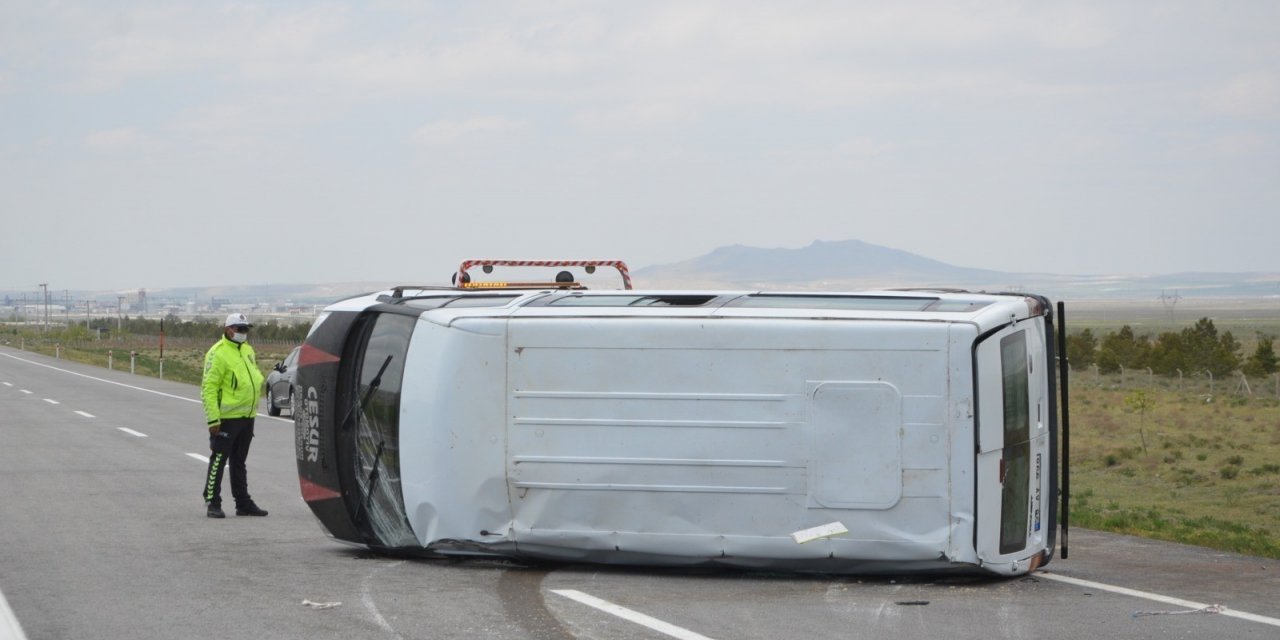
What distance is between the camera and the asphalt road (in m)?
7.68

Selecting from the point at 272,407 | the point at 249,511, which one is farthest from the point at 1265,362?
the point at 249,511

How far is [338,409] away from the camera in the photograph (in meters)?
10.2

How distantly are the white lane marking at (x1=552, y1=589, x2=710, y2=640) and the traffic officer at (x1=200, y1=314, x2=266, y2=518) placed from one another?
4.93m

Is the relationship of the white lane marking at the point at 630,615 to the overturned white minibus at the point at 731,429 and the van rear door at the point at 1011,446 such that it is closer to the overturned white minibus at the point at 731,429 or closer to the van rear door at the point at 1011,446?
the overturned white minibus at the point at 731,429

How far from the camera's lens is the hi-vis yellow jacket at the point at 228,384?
12.5 m

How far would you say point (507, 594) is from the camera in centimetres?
870

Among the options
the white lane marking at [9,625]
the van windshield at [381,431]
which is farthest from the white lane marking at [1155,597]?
the white lane marking at [9,625]

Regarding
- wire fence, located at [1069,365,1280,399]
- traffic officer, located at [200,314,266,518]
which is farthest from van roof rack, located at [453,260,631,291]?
wire fence, located at [1069,365,1280,399]

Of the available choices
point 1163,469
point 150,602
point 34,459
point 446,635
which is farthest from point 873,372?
point 1163,469

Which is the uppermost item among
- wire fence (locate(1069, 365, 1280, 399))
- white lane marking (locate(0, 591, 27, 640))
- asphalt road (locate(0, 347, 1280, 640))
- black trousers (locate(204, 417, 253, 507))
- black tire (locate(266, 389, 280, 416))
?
black trousers (locate(204, 417, 253, 507))

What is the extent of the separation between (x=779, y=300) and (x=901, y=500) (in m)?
1.55

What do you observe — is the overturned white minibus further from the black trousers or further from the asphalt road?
the black trousers

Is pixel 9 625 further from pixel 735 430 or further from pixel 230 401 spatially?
pixel 230 401

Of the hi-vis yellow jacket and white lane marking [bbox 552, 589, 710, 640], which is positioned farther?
the hi-vis yellow jacket
